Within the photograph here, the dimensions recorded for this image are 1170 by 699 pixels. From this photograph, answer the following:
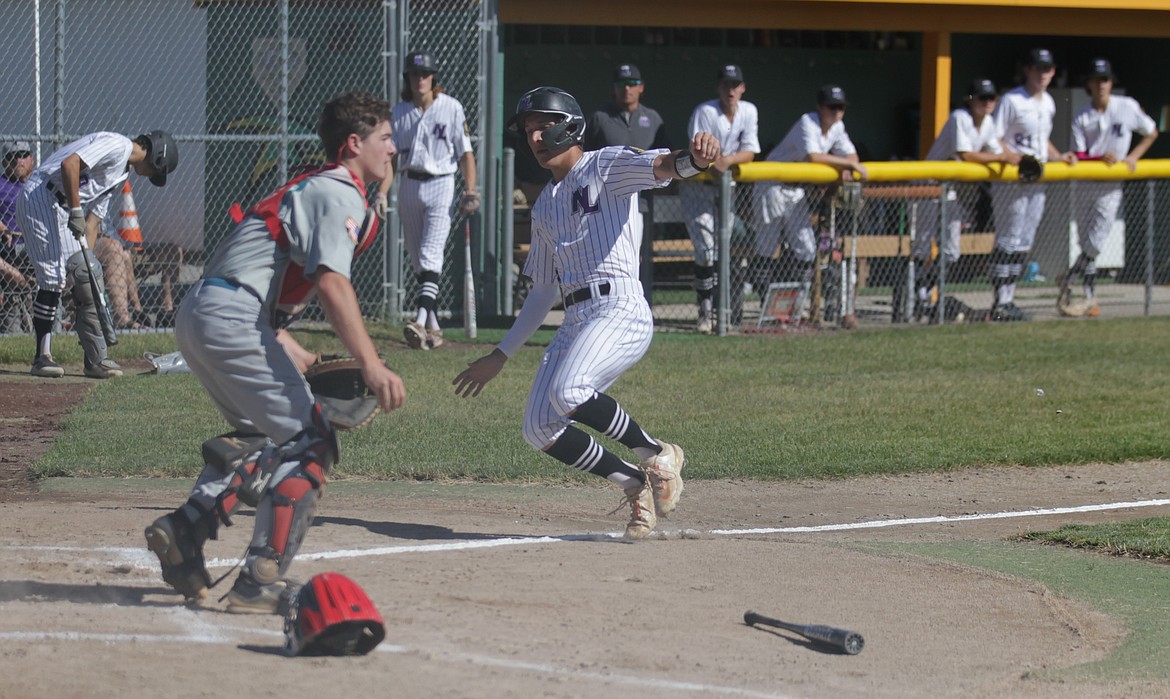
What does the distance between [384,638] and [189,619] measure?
781mm

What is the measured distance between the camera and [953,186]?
13.9 m

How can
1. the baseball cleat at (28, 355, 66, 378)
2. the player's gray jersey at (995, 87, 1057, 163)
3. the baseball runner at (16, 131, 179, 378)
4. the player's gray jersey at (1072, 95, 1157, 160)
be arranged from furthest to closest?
the player's gray jersey at (1072, 95, 1157, 160) < the player's gray jersey at (995, 87, 1057, 163) < the baseball cleat at (28, 355, 66, 378) < the baseball runner at (16, 131, 179, 378)


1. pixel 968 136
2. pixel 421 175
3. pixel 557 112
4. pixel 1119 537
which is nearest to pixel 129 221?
pixel 421 175

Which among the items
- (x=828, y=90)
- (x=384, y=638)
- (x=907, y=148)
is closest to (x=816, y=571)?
(x=384, y=638)

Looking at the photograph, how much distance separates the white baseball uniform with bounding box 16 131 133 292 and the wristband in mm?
5348

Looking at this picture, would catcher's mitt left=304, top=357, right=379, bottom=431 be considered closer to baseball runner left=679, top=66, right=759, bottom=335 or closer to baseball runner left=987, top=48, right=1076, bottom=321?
baseball runner left=679, top=66, right=759, bottom=335

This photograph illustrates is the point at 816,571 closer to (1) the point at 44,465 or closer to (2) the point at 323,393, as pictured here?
(2) the point at 323,393

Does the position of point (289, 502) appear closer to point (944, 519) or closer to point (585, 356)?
point (585, 356)

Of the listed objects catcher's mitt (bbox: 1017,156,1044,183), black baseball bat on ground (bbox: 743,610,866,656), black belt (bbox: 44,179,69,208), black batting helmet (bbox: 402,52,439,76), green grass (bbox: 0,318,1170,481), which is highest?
black batting helmet (bbox: 402,52,439,76)

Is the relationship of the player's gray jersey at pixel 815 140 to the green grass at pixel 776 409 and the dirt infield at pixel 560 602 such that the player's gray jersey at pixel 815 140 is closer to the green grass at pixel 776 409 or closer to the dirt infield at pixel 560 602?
the green grass at pixel 776 409

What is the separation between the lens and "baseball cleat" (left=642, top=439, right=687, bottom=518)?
6.40m

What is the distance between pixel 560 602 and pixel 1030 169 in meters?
9.94

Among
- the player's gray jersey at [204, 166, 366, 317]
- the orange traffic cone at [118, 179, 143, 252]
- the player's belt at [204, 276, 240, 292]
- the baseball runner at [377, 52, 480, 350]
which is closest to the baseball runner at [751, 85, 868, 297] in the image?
the baseball runner at [377, 52, 480, 350]

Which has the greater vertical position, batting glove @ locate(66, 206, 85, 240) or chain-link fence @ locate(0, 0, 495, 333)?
chain-link fence @ locate(0, 0, 495, 333)
